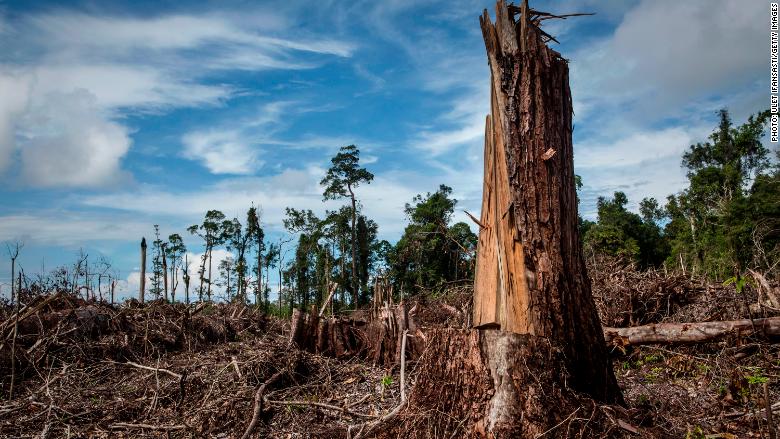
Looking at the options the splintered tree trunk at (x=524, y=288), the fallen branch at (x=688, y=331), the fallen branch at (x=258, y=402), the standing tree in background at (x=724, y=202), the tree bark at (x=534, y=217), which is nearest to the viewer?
the splintered tree trunk at (x=524, y=288)

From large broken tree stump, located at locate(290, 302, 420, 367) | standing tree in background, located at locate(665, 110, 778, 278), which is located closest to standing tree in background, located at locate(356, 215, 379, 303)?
standing tree in background, located at locate(665, 110, 778, 278)

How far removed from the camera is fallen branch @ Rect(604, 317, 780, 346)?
6668 millimetres

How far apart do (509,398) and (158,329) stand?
7.31 meters

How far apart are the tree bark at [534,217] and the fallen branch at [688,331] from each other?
3329 mm

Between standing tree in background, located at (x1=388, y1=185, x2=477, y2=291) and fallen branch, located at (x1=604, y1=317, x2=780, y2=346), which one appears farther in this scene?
standing tree in background, located at (x1=388, y1=185, x2=477, y2=291)

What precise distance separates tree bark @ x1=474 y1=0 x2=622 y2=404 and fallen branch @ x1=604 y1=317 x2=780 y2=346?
10.9ft

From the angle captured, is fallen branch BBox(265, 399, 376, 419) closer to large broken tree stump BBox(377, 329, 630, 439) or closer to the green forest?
large broken tree stump BBox(377, 329, 630, 439)

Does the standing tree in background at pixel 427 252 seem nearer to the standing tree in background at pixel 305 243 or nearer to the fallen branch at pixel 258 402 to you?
the standing tree in background at pixel 305 243

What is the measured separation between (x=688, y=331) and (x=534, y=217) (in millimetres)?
4242

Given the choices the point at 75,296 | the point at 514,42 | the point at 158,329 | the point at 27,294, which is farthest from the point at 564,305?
the point at 27,294

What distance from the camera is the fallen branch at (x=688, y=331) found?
6668 mm

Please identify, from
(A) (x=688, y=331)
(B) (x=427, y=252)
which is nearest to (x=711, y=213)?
(B) (x=427, y=252)

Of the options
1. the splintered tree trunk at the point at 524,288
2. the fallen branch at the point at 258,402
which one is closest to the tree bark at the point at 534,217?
the splintered tree trunk at the point at 524,288

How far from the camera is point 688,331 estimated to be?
7.05 metres
